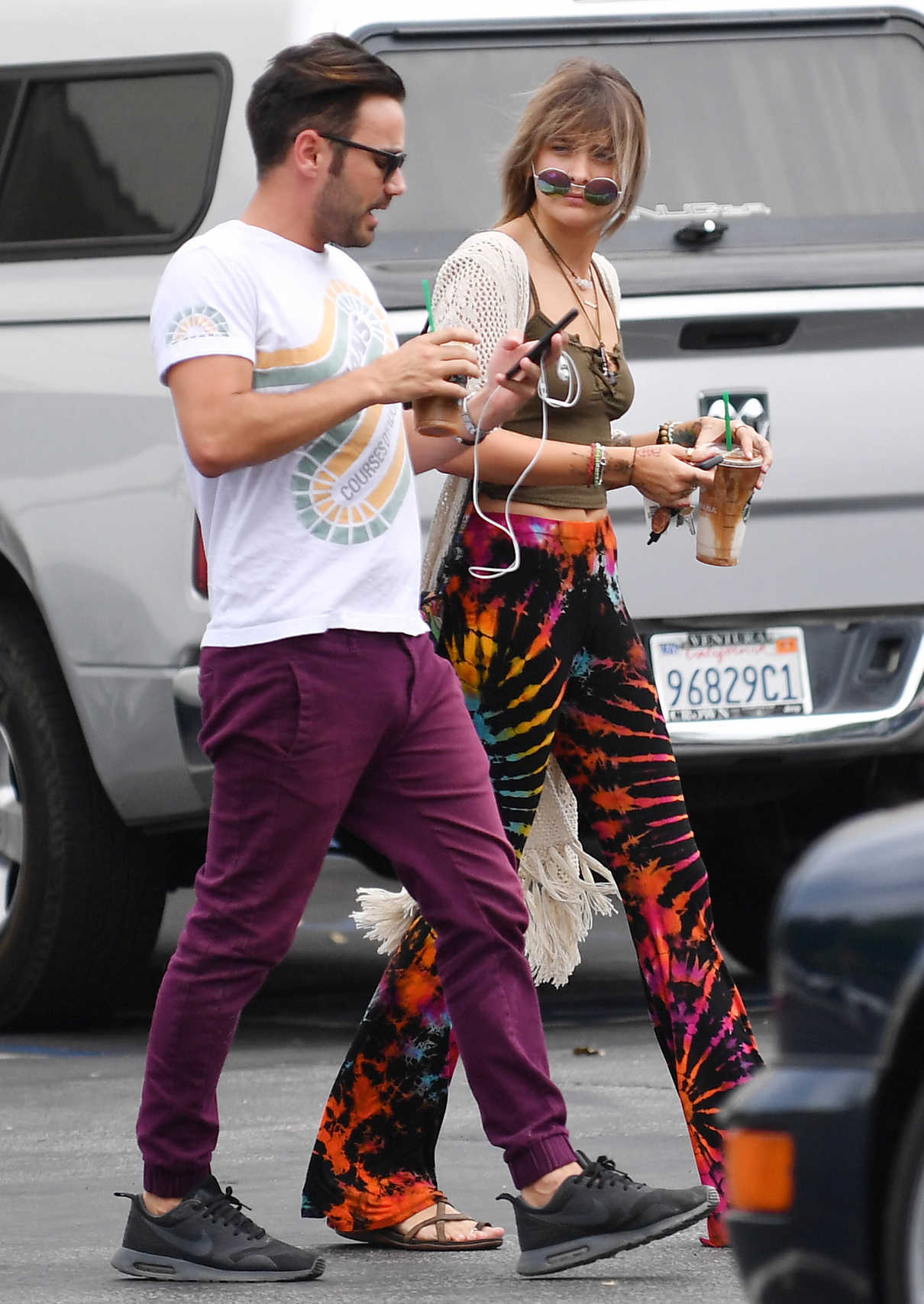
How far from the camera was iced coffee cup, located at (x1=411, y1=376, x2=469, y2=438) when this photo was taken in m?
4.14

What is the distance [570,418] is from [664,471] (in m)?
0.19

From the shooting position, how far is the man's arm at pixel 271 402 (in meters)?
4.02

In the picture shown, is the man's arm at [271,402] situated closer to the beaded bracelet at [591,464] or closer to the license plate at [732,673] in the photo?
the beaded bracelet at [591,464]

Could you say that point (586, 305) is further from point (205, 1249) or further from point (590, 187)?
point (205, 1249)

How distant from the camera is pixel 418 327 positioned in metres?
5.91

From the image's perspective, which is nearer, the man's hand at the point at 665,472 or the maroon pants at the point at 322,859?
the maroon pants at the point at 322,859

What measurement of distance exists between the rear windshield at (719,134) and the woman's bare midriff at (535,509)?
156 cm

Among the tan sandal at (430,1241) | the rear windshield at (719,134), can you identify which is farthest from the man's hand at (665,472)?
the rear windshield at (719,134)

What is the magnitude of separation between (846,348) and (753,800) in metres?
1.13

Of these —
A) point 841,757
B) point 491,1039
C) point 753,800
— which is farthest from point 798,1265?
point 753,800

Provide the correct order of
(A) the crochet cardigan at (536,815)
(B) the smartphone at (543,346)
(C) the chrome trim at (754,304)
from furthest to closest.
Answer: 1. (C) the chrome trim at (754,304)
2. (A) the crochet cardigan at (536,815)
3. (B) the smartphone at (543,346)

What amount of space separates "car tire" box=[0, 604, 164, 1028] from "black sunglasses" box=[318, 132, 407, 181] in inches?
93.9

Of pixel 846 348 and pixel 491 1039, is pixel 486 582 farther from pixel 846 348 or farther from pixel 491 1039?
pixel 846 348

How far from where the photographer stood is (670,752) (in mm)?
4625
